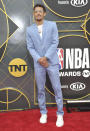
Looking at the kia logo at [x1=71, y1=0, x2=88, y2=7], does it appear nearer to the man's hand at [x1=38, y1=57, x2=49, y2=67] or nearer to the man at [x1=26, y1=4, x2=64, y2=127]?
the man at [x1=26, y1=4, x2=64, y2=127]

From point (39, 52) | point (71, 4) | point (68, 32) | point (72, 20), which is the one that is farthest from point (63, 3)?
point (39, 52)

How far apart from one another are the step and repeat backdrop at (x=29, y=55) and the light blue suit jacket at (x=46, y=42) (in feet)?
1.49

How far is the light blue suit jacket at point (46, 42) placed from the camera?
6.48 feet

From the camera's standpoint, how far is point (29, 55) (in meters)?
2.49

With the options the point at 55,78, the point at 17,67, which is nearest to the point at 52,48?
the point at 55,78

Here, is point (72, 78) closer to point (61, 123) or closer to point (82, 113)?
point (82, 113)

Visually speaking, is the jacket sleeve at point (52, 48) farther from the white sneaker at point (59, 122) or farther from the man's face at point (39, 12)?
the white sneaker at point (59, 122)

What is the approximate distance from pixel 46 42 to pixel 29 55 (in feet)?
1.88

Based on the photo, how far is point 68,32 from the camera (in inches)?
98.0

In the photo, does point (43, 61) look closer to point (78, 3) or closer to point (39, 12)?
point (39, 12)

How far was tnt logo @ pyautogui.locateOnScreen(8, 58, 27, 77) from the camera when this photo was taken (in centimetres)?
247

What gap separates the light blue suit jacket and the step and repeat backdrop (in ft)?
1.49

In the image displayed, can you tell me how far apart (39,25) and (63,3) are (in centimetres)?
65

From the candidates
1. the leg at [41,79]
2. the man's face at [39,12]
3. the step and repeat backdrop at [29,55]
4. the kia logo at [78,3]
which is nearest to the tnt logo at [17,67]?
the step and repeat backdrop at [29,55]
